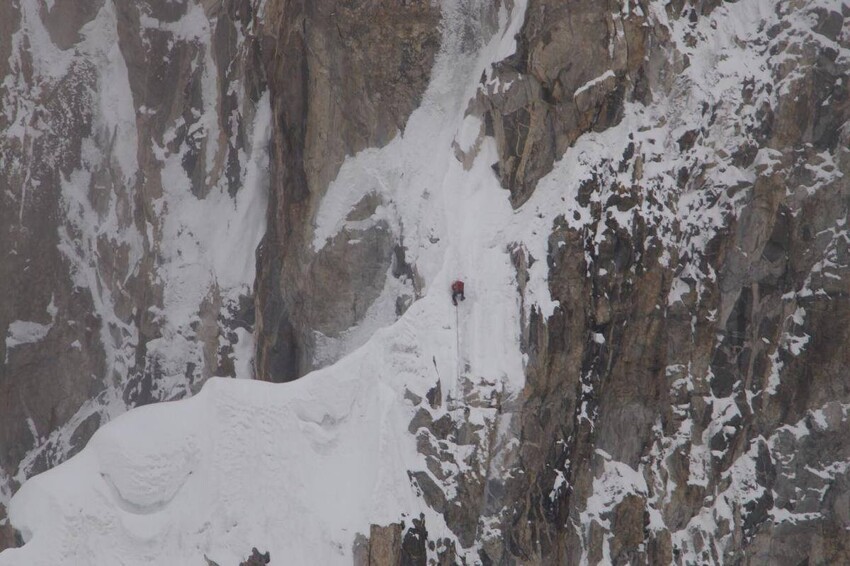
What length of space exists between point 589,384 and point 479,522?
3.62 meters

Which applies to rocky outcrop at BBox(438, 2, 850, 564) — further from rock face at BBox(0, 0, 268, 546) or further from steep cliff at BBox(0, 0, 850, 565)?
rock face at BBox(0, 0, 268, 546)

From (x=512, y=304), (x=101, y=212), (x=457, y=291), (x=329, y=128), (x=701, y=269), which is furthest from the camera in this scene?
(x=101, y=212)

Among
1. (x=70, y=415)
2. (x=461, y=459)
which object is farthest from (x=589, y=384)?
(x=70, y=415)

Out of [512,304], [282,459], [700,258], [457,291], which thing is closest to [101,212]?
[282,459]

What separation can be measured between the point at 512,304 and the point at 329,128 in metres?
6.79

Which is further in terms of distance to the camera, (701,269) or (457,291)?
(701,269)

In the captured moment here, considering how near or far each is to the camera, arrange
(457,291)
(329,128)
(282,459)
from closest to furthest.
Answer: (282,459), (457,291), (329,128)

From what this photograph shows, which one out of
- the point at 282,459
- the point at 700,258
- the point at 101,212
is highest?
the point at 101,212

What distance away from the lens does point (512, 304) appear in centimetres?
1977

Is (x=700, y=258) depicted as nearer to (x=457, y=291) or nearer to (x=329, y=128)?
(x=457, y=291)

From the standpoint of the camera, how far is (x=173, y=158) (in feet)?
92.1

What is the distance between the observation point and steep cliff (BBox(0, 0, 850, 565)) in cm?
1898

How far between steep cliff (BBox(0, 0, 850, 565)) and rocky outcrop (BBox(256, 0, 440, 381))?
0.23 ft

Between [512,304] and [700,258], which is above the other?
[700,258]
